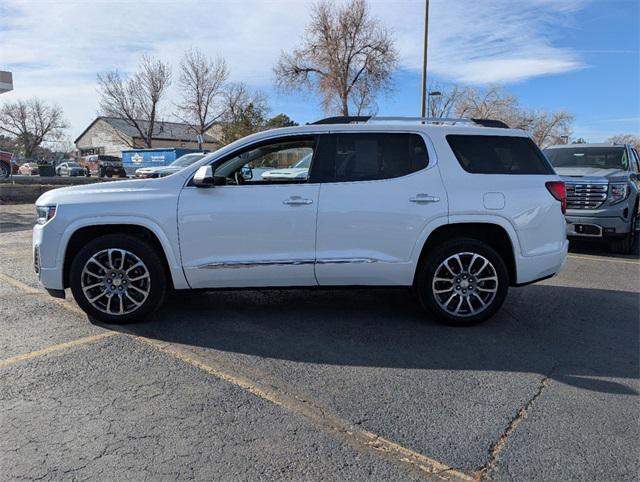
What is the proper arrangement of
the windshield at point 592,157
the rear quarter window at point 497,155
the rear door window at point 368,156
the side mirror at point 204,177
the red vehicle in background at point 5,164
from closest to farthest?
the side mirror at point 204,177 → the rear door window at point 368,156 → the rear quarter window at point 497,155 → the windshield at point 592,157 → the red vehicle in background at point 5,164

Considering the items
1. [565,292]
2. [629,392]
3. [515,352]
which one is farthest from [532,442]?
[565,292]

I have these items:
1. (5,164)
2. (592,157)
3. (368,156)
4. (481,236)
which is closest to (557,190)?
(481,236)

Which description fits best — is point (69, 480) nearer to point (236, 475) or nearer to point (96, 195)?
point (236, 475)

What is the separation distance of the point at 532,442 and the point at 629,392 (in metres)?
1.15

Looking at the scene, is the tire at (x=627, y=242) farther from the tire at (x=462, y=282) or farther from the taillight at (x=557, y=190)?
the tire at (x=462, y=282)

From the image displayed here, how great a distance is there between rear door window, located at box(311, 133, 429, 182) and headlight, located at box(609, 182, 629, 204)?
5.49m

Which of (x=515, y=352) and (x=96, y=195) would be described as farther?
(x=96, y=195)

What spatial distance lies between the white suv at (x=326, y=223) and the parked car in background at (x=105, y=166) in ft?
131

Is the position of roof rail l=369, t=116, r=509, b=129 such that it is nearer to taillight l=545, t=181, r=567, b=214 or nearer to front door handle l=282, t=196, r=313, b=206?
taillight l=545, t=181, r=567, b=214

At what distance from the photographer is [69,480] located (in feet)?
7.84

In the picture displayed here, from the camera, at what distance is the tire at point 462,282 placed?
4562 millimetres

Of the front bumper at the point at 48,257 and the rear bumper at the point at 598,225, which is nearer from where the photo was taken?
the front bumper at the point at 48,257

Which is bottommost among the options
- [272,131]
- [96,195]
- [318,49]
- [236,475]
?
[236,475]

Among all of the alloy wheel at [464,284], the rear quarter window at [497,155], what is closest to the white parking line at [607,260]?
the rear quarter window at [497,155]
